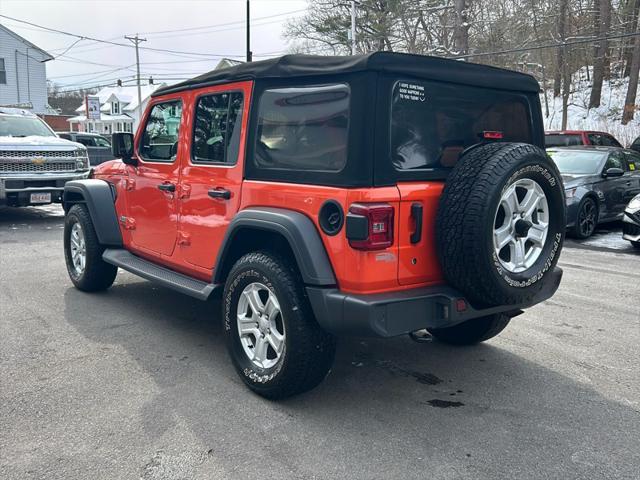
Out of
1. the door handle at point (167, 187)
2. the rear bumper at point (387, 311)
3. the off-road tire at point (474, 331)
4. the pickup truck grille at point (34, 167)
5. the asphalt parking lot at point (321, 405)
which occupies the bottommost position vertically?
the asphalt parking lot at point (321, 405)

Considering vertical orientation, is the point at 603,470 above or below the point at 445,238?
below

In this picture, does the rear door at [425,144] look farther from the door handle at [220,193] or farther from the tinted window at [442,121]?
the door handle at [220,193]

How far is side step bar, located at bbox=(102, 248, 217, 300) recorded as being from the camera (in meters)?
4.07

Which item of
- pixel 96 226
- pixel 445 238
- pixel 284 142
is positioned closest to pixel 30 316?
pixel 96 226

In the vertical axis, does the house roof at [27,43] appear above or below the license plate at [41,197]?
above

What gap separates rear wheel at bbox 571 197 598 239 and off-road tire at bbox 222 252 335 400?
24.7 ft

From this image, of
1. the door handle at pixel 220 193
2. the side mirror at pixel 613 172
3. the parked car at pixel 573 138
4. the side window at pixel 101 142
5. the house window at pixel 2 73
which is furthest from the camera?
the house window at pixel 2 73

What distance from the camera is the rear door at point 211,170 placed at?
3.86 meters

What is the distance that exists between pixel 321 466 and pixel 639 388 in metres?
2.26

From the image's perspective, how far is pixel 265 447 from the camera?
2982 mm

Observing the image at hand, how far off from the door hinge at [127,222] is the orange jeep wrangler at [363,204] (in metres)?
1.29

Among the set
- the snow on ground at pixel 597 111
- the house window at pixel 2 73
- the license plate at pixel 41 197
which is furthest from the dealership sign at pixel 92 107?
the license plate at pixel 41 197

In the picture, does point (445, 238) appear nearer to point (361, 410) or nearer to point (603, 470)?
point (361, 410)

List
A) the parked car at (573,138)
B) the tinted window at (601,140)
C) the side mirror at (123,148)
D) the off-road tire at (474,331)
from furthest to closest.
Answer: the tinted window at (601,140) < the parked car at (573,138) < the side mirror at (123,148) < the off-road tire at (474,331)
